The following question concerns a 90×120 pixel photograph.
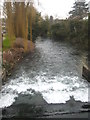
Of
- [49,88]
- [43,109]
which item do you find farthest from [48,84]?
[43,109]

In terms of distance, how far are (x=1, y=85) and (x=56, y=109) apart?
5.55 ft

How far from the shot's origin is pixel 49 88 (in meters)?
3.75

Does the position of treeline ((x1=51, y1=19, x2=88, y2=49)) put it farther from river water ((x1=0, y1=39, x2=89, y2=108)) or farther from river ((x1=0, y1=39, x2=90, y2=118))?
river ((x1=0, y1=39, x2=90, y2=118))

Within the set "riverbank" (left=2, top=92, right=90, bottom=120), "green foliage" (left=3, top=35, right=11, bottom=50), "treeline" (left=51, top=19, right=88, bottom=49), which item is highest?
"treeline" (left=51, top=19, right=88, bottom=49)

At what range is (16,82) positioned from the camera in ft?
13.7

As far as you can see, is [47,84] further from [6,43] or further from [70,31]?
[70,31]

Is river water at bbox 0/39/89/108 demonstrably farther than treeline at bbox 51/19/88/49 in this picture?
No

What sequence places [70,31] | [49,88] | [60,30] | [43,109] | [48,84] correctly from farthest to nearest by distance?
[60,30] → [70,31] → [48,84] → [49,88] → [43,109]

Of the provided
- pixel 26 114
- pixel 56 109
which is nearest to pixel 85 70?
pixel 56 109

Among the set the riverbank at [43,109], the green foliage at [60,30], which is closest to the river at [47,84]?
the riverbank at [43,109]

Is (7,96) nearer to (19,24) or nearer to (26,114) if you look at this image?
(26,114)

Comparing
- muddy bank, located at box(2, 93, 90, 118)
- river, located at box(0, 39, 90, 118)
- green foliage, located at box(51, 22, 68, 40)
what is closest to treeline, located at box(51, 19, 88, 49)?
green foliage, located at box(51, 22, 68, 40)

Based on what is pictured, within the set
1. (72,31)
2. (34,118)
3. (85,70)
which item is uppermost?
(72,31)

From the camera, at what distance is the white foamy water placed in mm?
3244
